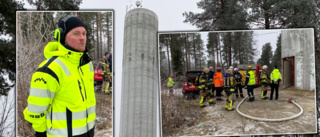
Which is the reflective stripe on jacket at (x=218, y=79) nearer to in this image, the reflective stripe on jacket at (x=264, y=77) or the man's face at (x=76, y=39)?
the reflective stripe on jacket at (x=264, y=77)

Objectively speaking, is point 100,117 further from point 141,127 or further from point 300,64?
point 300,64

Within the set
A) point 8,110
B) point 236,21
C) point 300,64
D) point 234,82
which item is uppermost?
point 236,21

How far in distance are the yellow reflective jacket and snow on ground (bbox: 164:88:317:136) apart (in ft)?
15.0

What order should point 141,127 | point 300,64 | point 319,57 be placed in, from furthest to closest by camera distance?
point 319,57 < point 300,64 < point 141,127

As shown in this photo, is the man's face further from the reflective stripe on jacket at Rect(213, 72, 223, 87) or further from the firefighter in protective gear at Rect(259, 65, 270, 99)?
the firefighter in protective gear at Rect(259, 65, 270, 99)

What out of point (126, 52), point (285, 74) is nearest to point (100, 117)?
point (126, 52)

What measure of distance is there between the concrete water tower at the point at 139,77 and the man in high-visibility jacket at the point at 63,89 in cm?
331

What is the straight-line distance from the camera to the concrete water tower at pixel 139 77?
4.98 metres

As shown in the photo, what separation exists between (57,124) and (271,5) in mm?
8166

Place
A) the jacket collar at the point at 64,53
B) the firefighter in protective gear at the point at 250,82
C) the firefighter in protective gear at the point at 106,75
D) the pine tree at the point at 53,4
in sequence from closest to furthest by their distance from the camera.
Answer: the jacket collar at the point at 64,53 < the firefighter in protective gear at the point at 106,75 < the firefighter in protective gear at the point at 250,82 < the pine tree at the point at 53,4

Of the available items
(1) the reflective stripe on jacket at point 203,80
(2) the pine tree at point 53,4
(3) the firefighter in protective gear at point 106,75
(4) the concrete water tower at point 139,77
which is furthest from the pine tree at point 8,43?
(1) the reflective stripe on jacket at point 203,80

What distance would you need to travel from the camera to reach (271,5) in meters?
7.99

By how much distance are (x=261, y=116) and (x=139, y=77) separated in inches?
126

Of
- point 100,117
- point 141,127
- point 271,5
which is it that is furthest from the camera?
point 271,5
